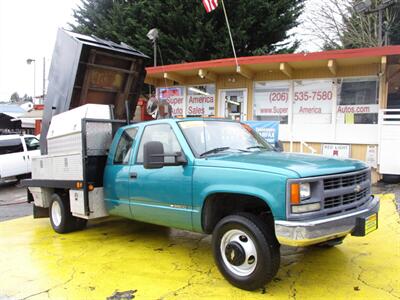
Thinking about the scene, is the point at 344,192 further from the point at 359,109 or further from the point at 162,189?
the point at 359,109

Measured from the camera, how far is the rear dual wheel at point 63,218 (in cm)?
681

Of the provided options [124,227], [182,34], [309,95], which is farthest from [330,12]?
[124,227]

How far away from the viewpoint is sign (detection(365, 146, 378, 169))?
1016 centimetres

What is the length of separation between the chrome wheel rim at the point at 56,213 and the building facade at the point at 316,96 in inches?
254

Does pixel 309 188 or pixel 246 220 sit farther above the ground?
pixel 309 188

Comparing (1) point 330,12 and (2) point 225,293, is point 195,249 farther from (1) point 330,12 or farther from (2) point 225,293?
(1) point 330,12

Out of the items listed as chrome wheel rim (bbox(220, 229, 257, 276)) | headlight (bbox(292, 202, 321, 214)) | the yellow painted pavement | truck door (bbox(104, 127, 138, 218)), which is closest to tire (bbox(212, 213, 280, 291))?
chrome wheel rim (bbox(220, 229, 257, 276))

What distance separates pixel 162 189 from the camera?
5.07 meters

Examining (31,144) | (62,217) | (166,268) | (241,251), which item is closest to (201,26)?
(31,144)

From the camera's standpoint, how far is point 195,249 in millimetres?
5789

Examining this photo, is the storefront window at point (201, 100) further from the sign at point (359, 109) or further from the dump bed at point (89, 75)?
the dump bed at point (89, 75)

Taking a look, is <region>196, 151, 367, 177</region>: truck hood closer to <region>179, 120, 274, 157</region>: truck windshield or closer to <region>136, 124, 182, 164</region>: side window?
<region>179, 120, 274, 157</region>: truck windshield

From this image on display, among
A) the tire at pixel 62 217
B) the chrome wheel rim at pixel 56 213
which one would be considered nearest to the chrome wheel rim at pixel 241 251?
the tire at pixel 62 217

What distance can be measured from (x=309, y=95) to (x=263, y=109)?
1.42 metres
